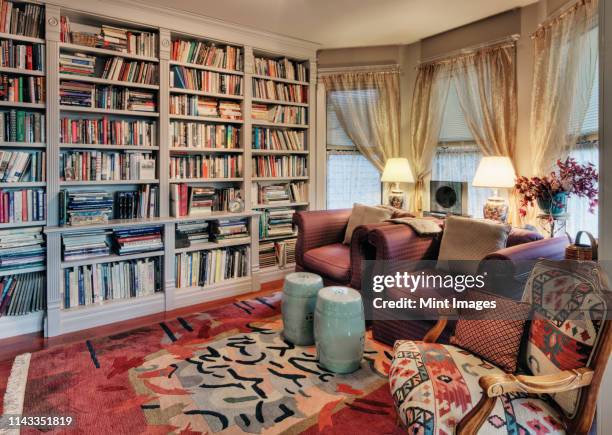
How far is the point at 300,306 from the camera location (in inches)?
103

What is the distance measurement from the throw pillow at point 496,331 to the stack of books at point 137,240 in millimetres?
2562

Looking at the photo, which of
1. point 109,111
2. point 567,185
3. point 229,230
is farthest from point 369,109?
point 109,111

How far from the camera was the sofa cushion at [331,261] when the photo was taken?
10.4 feet

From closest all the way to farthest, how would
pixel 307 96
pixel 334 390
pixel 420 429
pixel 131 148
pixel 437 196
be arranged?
pixel 420 429
pixel 334 390
pixel 131 148
pixel 437 196
pixel 307 96

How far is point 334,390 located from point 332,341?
10.4 inches

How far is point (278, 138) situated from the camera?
428 centimetres

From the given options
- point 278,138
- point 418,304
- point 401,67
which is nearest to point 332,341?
point 418,304

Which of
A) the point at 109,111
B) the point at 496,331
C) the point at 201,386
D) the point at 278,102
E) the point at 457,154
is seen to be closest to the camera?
the point at 496,331

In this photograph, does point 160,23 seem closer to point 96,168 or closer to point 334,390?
point 96,168

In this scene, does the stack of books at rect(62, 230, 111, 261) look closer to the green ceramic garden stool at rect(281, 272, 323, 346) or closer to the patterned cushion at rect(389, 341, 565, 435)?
the green ceramic garden stool at rect(281, 272, 323, 346)

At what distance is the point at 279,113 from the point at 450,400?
3.46 metres

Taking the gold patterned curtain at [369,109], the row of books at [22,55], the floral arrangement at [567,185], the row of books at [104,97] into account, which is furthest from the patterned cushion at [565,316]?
the row of books at [22,55]

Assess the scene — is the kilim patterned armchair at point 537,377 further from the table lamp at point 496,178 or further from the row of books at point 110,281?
the row of books at point 110,281

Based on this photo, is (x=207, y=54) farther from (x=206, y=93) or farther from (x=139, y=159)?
(x=139, y=159)
